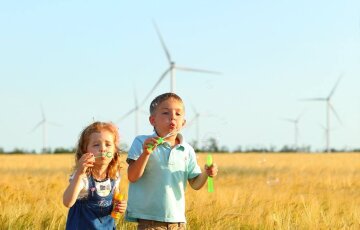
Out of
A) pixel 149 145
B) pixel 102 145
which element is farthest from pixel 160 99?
pixel 102 145

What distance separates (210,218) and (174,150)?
1.84m

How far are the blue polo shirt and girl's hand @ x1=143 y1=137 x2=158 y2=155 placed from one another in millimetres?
262

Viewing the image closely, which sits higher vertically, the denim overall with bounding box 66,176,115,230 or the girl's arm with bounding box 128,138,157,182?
the girl's arm with bounding box 128,138,157,182

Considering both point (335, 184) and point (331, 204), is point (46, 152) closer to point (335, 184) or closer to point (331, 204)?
point (335, 184)

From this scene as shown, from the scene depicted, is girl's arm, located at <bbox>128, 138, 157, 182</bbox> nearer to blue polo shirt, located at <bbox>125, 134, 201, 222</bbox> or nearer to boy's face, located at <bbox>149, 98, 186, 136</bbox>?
Answer: blue polo shirt, located at <bbox>125, 134, 201, 222</bbox>

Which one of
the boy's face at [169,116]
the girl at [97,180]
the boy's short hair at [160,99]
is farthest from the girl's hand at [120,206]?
the boy's short hair at [160,99]

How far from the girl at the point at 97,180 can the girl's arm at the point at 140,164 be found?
0.47 ft

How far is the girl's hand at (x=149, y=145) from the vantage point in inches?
200

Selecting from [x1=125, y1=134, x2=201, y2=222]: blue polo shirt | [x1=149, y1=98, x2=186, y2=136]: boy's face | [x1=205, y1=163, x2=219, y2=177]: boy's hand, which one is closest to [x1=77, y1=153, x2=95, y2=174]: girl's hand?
[x1=125, y1=134, x2=201, y2=222]: blue polo shirt

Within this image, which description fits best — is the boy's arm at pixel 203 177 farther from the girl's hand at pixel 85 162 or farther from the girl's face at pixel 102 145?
the girl's hand at pixel 85 162

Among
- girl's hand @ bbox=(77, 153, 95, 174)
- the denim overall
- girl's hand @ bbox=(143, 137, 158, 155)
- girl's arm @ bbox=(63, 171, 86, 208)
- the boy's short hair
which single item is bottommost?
the denim overall

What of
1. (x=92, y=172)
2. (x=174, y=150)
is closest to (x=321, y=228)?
(x=174, y=150)

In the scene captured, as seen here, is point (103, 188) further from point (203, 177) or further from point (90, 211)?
point (203, 177)

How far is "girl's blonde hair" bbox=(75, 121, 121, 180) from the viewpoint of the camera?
5297mm
